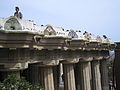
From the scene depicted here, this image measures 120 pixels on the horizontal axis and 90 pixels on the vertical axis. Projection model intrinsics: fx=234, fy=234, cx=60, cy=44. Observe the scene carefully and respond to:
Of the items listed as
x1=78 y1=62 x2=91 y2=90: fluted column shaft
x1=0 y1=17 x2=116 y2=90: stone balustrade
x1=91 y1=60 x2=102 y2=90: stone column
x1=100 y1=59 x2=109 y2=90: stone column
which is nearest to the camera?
x1=0 y1=17 x2=116 y2=90: stone balustrade

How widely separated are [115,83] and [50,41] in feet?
60.5

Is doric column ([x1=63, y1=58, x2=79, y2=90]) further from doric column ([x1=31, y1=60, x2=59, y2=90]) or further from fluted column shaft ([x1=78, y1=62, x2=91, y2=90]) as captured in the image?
doric column ([x1=31, y1=60, x2=59, y2=90])

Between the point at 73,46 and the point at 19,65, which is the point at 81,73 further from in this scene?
the point at 19,65

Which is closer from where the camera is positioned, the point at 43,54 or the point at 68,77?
the point at 43,54

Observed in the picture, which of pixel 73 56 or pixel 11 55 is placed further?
pixel 73 56

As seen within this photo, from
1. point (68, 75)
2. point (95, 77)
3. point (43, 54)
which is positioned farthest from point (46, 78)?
point (95, 77)

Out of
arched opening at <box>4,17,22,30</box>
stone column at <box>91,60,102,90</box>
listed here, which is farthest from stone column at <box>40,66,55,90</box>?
stone column at <box>91,60,102,90</box>

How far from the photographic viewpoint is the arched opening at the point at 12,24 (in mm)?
10422

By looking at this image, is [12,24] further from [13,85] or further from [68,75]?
[68,75]

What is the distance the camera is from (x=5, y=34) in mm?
10227

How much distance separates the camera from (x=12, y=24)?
10.6 metres

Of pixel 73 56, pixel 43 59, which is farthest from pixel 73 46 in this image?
pixel 43 59

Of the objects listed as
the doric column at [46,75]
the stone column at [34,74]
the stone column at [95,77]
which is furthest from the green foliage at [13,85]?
the stone column at [95,77]

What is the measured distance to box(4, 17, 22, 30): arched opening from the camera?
1042cm
